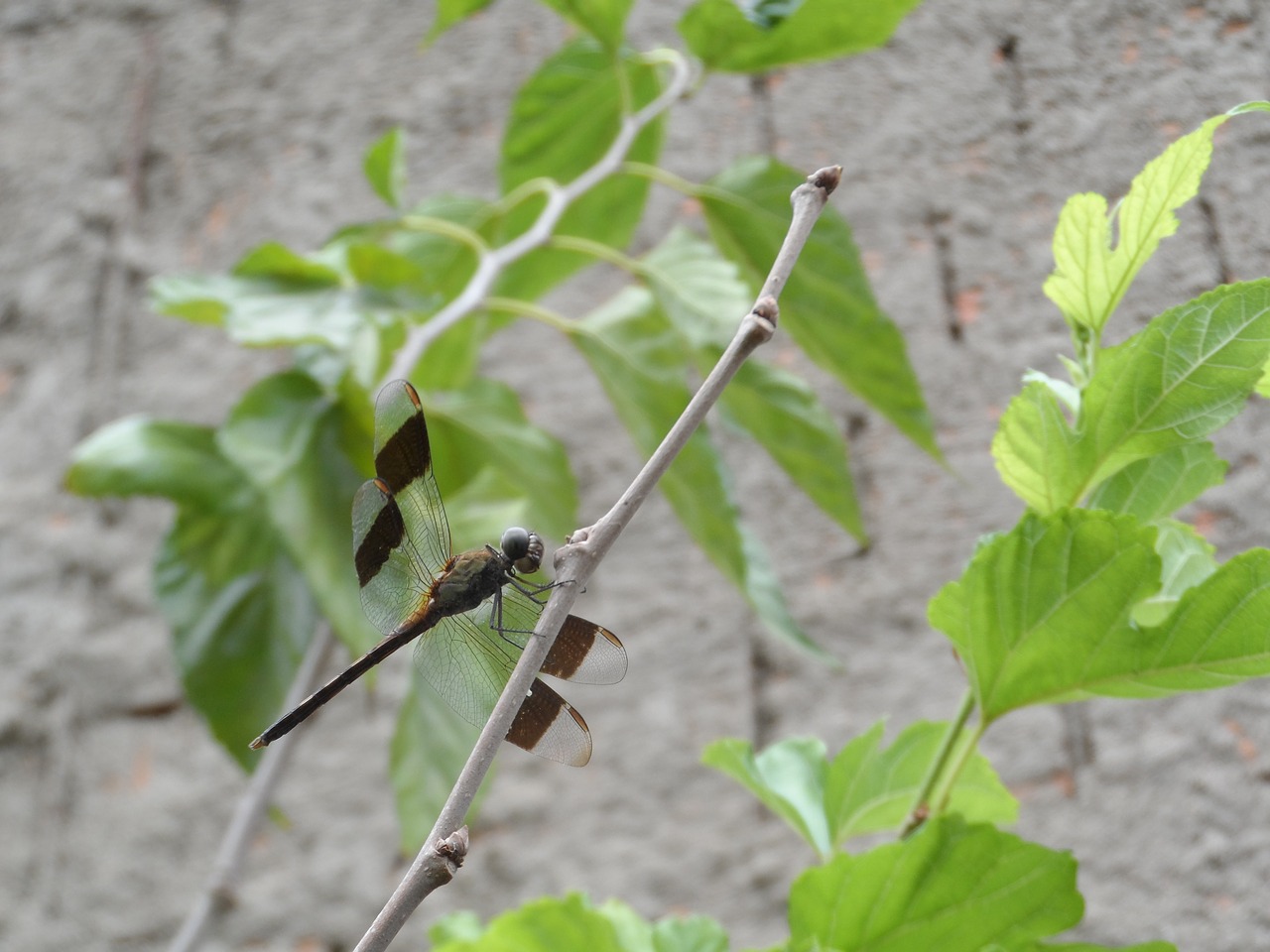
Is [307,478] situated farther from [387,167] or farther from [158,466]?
[387,167]

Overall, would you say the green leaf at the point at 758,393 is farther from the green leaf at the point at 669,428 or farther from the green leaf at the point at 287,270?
the green leaf at the point at 287,270

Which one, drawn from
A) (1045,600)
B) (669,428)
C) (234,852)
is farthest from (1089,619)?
(234,852)

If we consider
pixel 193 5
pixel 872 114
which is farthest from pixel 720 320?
pixel 193 5

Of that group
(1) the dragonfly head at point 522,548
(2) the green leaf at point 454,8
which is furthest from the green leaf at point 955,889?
(2) the green leaf at point 454,8

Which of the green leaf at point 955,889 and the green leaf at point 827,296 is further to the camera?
the green leaf at point 827,296

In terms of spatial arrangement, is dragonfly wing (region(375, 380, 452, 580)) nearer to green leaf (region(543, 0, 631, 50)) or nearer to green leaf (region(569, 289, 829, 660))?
green leaf (region(569, 289, 829, 660))

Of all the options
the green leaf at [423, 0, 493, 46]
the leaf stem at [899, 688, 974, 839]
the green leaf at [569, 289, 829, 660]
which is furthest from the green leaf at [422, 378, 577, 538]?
the leaf stem at [899, 688, 974, 839]
